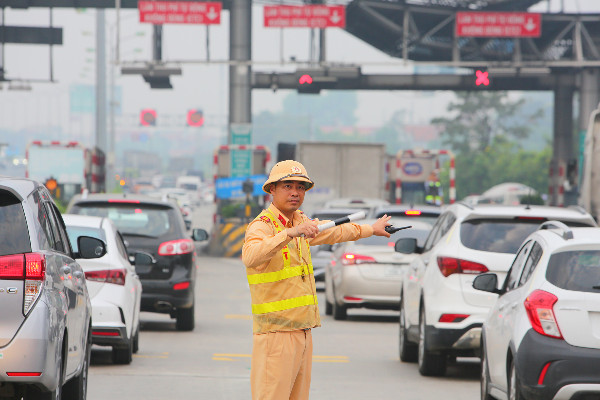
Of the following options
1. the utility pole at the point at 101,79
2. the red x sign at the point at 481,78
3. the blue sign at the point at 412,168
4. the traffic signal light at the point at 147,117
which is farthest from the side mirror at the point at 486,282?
the traffic signal light at the point at 147,117

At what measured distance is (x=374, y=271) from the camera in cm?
1831

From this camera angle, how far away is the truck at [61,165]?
39.8 metres

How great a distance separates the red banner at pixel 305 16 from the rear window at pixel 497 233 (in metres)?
28.9

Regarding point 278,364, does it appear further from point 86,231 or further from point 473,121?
point 473,121

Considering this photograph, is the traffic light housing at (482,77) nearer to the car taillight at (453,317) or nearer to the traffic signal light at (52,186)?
the traffic signal light at (52,186)

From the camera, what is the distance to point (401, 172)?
4309 cm

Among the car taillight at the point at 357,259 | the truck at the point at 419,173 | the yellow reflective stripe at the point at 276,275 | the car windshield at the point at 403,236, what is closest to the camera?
the yellow reflective stripe at the point at 276,275

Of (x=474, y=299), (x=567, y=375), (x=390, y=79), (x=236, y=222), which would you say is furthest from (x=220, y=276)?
(x=567, y=375)

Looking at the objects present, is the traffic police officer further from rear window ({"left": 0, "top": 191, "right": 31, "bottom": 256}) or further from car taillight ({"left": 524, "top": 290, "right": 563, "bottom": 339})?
car taillight ({"left": 524, "top": 290, "right": 563, "bottom": 339})

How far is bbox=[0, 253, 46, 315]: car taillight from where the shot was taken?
7.17m

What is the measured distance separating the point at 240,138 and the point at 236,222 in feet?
10.4

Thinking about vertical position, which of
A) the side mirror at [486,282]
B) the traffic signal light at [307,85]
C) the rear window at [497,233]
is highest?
the traffic signal light at [307,85]

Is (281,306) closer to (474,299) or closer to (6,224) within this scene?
(6,224)

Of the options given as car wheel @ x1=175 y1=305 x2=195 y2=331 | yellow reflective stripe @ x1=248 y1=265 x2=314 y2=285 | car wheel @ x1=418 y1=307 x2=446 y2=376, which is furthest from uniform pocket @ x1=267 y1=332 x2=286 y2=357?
car wheel @ x1=175 y1=305 x2=195 y2=331
